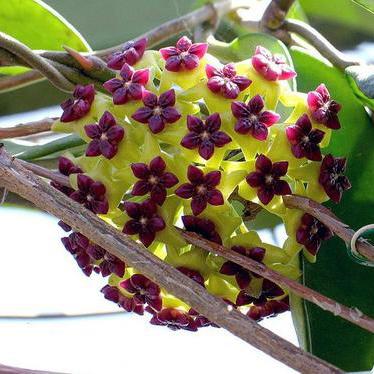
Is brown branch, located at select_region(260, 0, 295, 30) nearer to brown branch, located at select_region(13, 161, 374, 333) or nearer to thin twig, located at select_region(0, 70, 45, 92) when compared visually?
thin twig, located at select_region(0, 70, 45, 92)

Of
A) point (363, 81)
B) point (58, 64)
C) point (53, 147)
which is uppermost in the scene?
point (363, 81)

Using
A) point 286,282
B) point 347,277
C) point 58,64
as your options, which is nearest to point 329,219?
point 286,282

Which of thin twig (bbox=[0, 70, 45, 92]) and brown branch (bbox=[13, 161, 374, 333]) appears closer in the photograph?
brown branch (bbox=[13, 161, 374, 333])

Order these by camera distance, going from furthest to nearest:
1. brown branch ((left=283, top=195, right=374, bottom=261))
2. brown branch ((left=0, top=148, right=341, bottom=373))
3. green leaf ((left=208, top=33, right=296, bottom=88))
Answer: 1. green leaf ((left=208, top=33, right=296, bottom=88))
2. brown branch ((left=283, top=195, right=374, bottom=261))
3. brown branch ((left=0, top=148, right=341, bottom=373))

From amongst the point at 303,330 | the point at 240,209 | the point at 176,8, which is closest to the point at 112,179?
the point at 240,209

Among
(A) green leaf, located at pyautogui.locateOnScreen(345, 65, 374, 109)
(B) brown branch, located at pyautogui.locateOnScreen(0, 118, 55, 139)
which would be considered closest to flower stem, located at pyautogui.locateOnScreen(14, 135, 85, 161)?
(B) brown branch, located at pyautogui.locateOnScreen(0, 118, 55, 139)

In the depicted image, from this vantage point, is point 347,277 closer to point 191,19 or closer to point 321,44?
point 321,44
